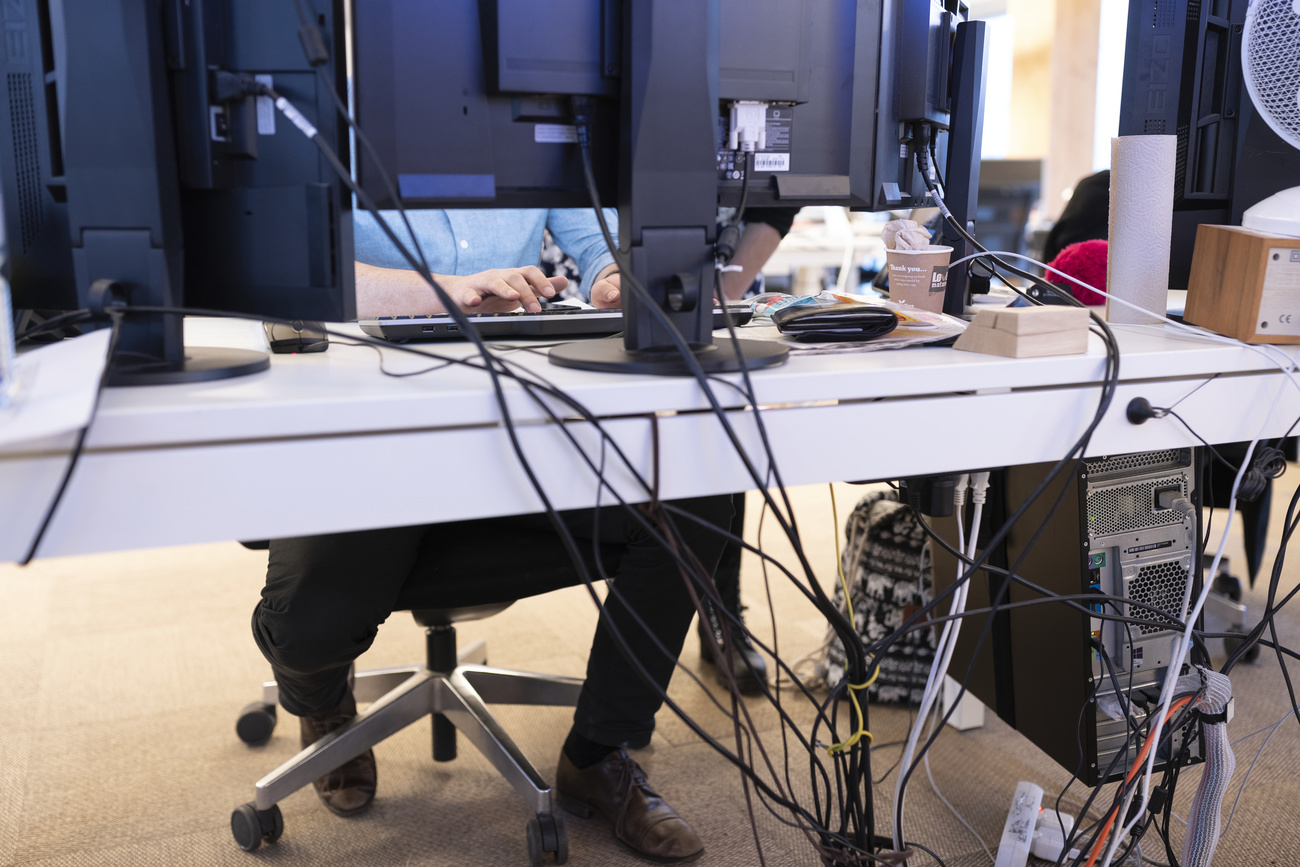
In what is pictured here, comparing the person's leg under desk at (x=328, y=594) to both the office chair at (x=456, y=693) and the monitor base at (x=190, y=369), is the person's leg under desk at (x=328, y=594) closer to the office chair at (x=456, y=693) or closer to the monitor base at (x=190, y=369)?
the office chair at (x=456, y=693)

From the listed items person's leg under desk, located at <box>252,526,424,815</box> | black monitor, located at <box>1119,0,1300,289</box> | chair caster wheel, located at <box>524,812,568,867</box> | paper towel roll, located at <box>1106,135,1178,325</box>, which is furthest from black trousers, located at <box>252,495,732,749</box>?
black monitor, located at <box>1119,0,1300,289</box>

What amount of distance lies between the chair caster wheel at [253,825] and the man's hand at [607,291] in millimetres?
813

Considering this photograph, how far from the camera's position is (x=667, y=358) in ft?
2.66

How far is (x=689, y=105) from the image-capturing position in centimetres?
84

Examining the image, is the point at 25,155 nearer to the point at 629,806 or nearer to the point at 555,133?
the point at 555,133

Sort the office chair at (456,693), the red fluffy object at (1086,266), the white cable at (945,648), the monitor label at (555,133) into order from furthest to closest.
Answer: the red fluffy object at (1086,266) < the office chair at (456,693) < the white cable at (945,648) < the monitor label at (555,133)

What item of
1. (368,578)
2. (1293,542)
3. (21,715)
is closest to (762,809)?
(368,578)

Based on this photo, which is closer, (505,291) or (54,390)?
(54,390)

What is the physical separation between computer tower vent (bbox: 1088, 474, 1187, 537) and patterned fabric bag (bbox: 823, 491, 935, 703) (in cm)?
45

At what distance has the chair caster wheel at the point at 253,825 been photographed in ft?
4.13

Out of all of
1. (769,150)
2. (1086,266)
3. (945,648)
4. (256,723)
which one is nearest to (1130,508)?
(945,648)

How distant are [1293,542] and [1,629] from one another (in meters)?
2.89

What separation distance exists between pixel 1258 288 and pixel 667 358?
24.8 inches

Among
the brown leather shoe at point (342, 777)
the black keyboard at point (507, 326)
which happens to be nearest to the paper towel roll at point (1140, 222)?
the black keyboard at point (507, 326)
